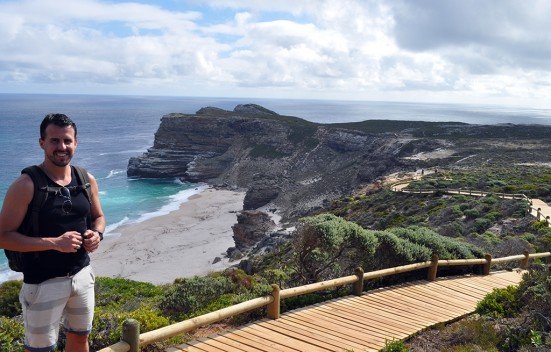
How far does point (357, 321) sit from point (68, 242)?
5.30m

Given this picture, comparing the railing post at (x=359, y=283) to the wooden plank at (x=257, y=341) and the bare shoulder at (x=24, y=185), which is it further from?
the bare shoulder at (x=24, y=185)

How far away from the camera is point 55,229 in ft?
12.5

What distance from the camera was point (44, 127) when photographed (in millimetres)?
3947

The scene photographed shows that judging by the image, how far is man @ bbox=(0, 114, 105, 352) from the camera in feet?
12.0

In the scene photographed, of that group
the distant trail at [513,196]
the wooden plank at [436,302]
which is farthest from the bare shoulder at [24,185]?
the distant trail at [513,196]

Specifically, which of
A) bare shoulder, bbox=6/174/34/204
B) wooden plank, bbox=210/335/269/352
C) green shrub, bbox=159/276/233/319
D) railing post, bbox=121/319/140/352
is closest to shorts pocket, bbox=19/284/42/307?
bare shoulder, bbox=6/174/34/204

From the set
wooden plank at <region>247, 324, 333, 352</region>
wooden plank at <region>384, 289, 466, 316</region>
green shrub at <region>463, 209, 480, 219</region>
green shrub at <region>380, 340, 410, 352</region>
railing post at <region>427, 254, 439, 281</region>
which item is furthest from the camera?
green shrub at <region>463, 209, 480, 219</region>

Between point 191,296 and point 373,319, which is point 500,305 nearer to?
point 373,319

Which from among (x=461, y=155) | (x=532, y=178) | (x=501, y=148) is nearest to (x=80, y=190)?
(x=532, y=178)

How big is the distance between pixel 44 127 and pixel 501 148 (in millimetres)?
65751

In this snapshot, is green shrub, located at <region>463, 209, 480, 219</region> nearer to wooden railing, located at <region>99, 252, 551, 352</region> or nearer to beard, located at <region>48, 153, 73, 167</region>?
wooden railing, located at <region>99, 252, 551, 352</region>

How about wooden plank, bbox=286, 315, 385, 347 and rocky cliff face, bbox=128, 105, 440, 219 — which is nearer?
wooden plank, bbox=286, 315, 385, 347

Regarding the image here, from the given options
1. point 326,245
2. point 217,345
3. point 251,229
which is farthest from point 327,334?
point 251,229

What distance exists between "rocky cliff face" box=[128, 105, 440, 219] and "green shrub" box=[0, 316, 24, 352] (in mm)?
40890
